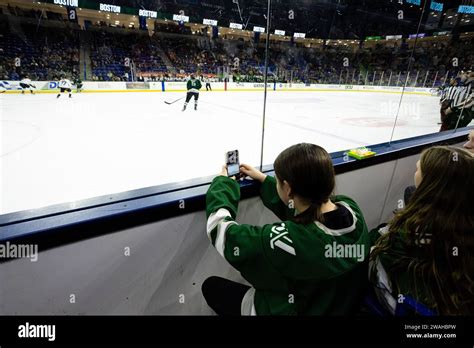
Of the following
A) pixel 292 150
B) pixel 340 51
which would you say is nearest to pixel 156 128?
pixel 292 150

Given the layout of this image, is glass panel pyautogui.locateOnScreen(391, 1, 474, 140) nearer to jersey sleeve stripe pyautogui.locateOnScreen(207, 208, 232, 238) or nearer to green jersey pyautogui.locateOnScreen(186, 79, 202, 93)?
jersey sleeve stripe pyautogui.locateOnScreen(207, 208, 232, 238)

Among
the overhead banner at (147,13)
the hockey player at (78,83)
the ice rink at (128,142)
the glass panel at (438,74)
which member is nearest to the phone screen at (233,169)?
the ice rink at (128,142)

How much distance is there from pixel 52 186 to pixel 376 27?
686cm

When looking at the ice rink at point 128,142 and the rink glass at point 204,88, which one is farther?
the rink glass at point 204,88

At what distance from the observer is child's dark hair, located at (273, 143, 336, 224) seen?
2.18 ft

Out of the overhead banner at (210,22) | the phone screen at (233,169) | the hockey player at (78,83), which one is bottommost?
the hockey player at (78,83)

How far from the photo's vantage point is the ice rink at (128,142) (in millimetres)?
1442

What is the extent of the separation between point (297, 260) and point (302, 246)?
0.03m

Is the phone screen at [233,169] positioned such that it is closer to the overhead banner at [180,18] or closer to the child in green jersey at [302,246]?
the child in green jersey at [302,246]

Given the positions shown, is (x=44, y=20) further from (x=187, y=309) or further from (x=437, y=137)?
(x=437, y=137)

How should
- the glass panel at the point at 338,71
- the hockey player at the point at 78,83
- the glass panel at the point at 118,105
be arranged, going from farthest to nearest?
the hockey player at the point at 78,83
the glass panel at the point at 338,71
the glass panel at the point at 118,105

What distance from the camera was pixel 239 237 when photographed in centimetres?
62

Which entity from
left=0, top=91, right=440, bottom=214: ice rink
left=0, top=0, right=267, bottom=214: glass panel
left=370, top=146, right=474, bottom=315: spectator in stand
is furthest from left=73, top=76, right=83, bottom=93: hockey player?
left=370, top=146, right=474, bottom=315: spectator in stand

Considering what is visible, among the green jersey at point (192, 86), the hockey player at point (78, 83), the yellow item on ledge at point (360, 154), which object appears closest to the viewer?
the yellow item on ledge at point (360, 154)
